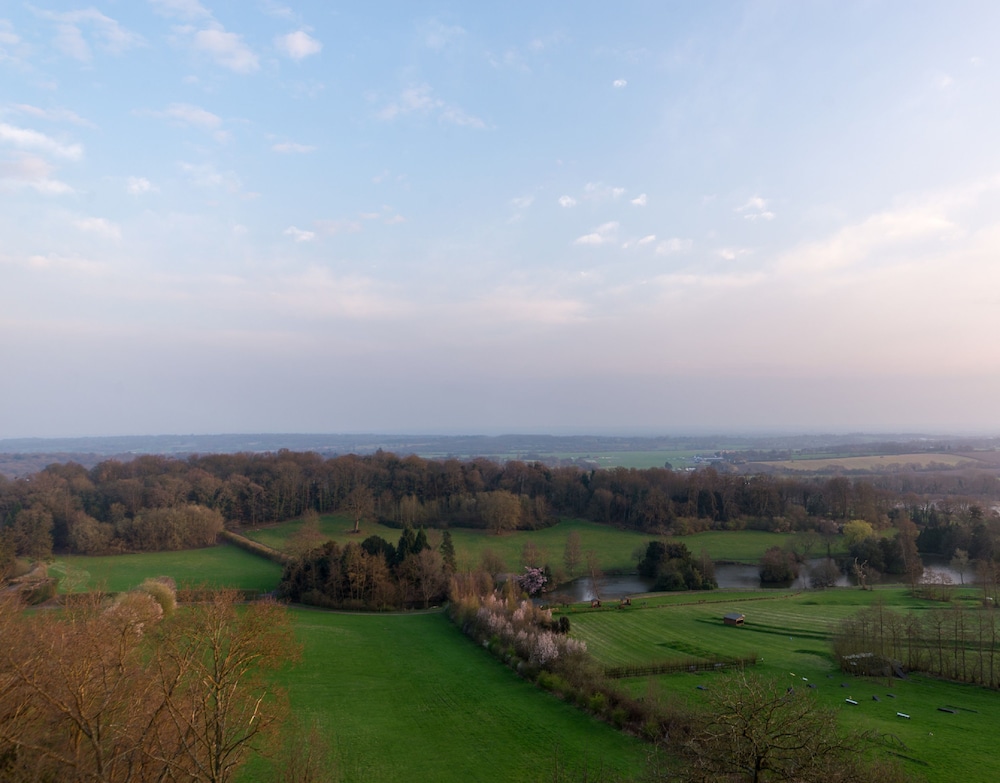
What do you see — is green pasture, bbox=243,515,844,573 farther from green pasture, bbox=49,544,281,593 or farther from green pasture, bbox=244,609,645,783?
green pasture, bbox=244,609,645,783

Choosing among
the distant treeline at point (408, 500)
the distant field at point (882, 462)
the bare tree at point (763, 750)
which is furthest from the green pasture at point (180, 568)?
the distant field at point (882, 462)

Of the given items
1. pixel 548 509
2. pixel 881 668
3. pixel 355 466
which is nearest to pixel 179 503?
pixel 355 466

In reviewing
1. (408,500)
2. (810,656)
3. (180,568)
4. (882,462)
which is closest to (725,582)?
(810,656)

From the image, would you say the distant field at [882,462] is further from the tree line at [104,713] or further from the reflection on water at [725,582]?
the tree line at [104,713]

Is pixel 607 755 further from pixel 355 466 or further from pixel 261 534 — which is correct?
pixel 355 466

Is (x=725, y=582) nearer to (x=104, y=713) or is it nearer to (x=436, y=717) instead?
(x=436, y=717)

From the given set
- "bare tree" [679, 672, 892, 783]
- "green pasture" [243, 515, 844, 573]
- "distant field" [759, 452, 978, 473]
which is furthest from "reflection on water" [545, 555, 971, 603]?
"distant field" [759, 452, 978, 473]
